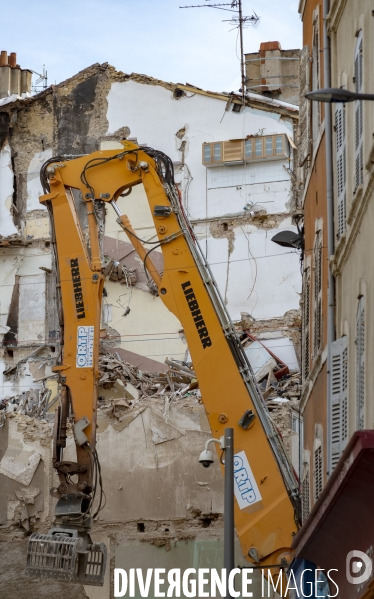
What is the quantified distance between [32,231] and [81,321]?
654 inches

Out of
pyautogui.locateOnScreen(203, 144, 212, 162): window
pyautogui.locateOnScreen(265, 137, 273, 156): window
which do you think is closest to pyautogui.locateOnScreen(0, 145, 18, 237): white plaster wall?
pyautogui.locateOnScreen(203, 144, 212, 162): window

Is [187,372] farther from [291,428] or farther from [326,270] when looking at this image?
[326,270]

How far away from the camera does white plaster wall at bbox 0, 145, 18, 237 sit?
3350cm

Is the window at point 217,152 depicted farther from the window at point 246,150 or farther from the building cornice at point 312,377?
the building cornice at point 312,377

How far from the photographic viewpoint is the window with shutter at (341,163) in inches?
538

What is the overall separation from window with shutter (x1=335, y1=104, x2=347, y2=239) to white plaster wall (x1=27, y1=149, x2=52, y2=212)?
65.9ft

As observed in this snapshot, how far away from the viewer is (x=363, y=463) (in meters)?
8.51

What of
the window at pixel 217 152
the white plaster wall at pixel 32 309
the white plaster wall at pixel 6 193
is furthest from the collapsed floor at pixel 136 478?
the white plaster wall at pixel 6 193

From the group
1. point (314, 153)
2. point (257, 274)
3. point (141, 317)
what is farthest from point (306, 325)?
point (141, 317)

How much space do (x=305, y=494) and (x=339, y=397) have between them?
357 centimetres

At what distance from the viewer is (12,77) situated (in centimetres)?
3609

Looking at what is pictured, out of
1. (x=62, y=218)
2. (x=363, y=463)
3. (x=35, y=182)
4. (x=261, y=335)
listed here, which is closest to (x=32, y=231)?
(x=35, y=182)

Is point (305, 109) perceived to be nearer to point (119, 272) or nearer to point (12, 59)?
point (119, 272)

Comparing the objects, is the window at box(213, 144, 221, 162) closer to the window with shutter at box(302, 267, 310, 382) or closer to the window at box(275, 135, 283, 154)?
the window at box(275, 135, 283, 154)
